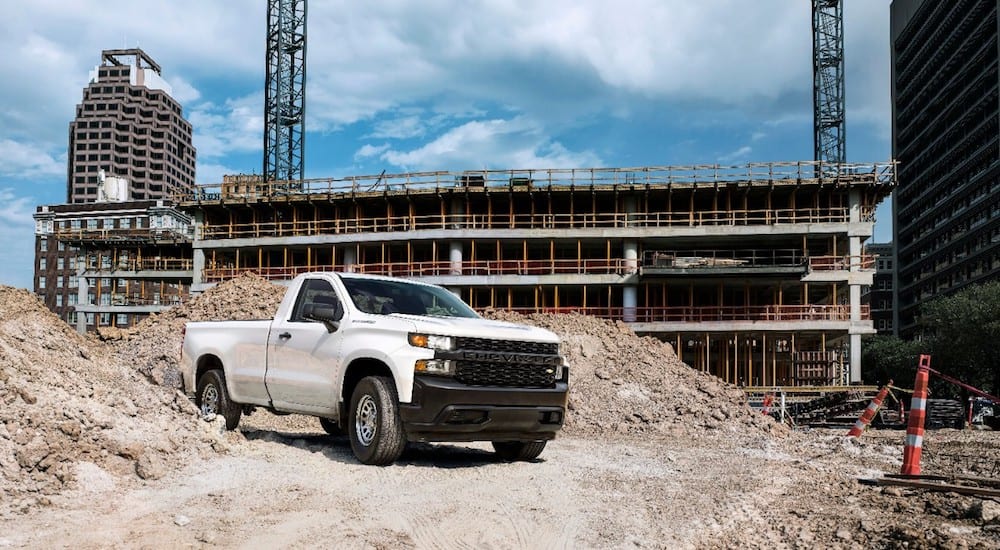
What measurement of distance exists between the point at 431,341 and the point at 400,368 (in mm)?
407

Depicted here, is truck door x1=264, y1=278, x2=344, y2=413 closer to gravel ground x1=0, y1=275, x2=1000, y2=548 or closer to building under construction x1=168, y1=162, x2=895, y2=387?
gravel ground x1=0, y1=275, x2=1000, y2=548

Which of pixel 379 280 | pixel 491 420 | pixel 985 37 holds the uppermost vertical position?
pixel 985 37

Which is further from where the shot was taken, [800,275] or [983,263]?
[983,263]

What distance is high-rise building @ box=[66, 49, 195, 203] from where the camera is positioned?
168m

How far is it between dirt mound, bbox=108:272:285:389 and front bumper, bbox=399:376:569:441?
11.2 metres

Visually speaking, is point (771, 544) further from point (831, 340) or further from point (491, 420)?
point (831, 340)

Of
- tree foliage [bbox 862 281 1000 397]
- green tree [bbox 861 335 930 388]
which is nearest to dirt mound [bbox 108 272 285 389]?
tree foliage [bbox 862 281 1000 397]

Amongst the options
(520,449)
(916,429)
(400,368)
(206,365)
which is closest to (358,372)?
(400,368)

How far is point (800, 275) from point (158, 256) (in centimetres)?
5305

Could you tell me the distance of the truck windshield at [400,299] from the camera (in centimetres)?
962

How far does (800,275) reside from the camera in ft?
151

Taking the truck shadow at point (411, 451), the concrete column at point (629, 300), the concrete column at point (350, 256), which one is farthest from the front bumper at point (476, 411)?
the concrete column at point (350, 256)

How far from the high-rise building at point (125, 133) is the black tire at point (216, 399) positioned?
167777 mm

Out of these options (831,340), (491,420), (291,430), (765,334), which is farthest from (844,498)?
(831,340)
